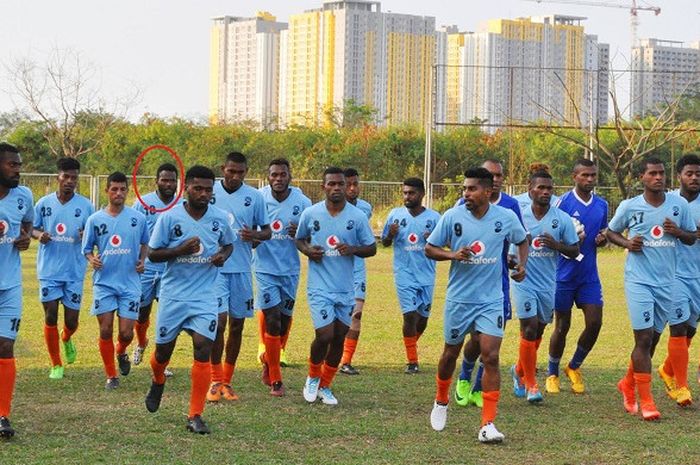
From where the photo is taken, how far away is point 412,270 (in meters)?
14.6

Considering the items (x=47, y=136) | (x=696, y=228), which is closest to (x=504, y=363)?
(x=696, y=228)

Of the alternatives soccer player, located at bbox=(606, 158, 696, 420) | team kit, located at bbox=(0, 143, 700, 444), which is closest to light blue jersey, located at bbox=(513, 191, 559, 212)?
team kit, located at bbox=(0, 143, 700, 444)

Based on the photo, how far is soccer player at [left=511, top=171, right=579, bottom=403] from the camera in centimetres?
1227

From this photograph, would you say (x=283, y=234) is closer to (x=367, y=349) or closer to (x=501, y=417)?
(x=501, y=417)

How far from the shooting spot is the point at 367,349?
663 inches

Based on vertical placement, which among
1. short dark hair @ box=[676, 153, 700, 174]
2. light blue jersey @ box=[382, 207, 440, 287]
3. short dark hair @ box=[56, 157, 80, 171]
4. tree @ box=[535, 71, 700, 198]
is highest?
tree @ box=[535, 71, 700, 198]

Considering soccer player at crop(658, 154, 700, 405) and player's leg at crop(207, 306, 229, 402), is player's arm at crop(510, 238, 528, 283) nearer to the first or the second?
soccer player at crop(658, 154, 700, 405)

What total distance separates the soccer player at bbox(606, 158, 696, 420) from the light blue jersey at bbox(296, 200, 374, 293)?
7.58 ft

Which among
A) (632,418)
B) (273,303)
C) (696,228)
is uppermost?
(696,228)

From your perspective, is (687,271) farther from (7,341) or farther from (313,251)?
(7,341)

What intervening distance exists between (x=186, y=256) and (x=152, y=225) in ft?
11.8

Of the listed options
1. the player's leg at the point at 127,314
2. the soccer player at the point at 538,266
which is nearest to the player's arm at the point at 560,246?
the soccer player at the point at 538,266

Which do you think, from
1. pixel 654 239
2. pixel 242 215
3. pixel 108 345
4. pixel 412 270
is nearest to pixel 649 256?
pixel 654 239

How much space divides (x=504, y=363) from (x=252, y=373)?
3.11 meters
